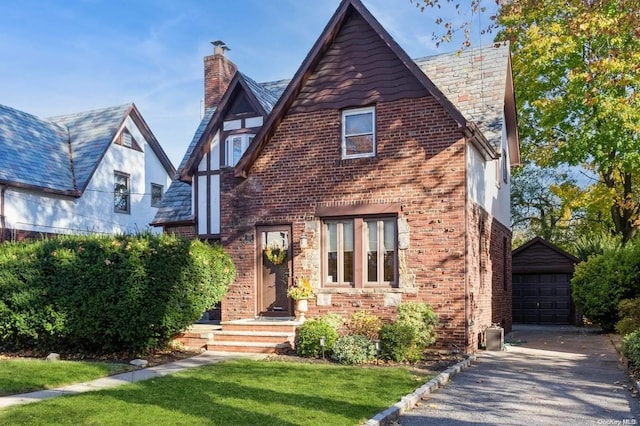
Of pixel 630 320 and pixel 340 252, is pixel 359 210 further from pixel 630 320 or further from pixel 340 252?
pixel 630 320

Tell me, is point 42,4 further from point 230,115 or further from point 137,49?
point 230,115

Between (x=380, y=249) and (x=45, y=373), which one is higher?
(x=380, y=249)

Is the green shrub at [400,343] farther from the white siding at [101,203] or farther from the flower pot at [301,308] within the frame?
the white siding at [101,203]

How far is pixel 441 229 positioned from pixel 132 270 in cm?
654

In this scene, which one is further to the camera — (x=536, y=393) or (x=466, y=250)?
(x=466, y=250)

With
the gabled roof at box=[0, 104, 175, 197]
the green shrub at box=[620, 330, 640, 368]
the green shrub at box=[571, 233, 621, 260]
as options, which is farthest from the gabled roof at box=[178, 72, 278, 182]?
the green shrub at box=[571, 233, 621, 260]

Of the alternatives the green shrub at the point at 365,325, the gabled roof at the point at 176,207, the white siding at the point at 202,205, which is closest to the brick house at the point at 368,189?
the green shrub at the point at 365,325

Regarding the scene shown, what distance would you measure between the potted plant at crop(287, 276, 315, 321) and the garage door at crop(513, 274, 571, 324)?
13.4 meters

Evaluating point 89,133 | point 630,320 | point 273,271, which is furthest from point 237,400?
point 89,133

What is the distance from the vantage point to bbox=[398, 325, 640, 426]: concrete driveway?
7.48 meters

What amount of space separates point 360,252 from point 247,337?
3.22m

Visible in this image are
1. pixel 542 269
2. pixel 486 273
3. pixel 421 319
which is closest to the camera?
pixel 421 319

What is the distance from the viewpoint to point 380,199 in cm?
1379

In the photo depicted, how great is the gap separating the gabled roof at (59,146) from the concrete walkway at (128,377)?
11384 mm
